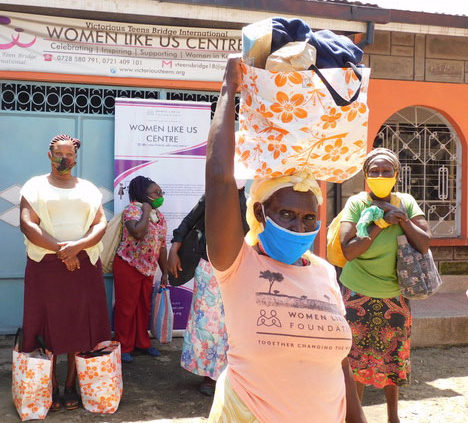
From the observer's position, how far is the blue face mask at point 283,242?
6.32 feet

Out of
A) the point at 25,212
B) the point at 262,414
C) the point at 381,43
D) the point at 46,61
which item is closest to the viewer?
the point at 262,414

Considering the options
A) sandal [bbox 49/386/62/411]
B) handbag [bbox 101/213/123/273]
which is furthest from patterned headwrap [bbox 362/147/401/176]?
sandal [bbox 49/386/62/411]

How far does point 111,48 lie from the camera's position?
6.23 meters

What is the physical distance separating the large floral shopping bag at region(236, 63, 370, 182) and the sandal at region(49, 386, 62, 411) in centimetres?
317

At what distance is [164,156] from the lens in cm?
632

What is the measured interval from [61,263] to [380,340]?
7.52ft

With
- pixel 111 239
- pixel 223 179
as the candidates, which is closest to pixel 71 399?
pixel 111 239

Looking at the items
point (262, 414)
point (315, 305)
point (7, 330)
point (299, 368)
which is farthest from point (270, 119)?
point (7, 330)

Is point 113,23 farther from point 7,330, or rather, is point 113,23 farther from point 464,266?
point 464,266

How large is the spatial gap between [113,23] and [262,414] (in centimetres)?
519

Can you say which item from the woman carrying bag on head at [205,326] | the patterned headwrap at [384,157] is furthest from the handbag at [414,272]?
the woman carrying bag on head at [205,326]

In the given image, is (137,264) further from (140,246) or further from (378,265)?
(378,265)

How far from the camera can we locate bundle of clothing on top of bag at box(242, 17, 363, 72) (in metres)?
1.80

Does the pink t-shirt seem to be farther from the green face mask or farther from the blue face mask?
the green face mask
